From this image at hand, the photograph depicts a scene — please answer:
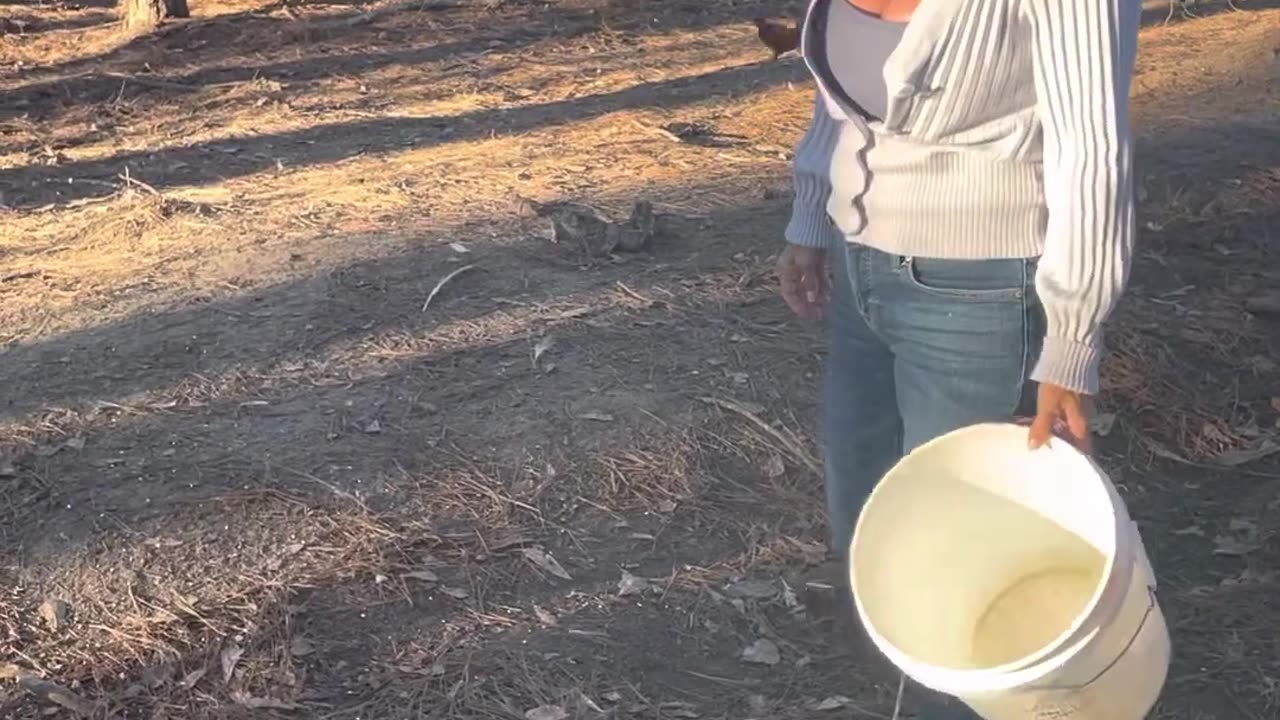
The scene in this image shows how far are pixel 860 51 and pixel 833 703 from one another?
139 centimetres

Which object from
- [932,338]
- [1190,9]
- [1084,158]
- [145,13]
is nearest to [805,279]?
[932,338]

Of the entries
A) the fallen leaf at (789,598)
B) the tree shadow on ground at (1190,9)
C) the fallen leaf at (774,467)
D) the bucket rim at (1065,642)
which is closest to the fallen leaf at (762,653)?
the fallen leaf at (789,598)

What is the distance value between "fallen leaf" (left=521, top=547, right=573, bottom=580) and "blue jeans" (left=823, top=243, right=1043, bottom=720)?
104 cm

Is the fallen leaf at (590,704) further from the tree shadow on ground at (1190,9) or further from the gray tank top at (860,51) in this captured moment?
the tree shadow on ground at (1190,9)

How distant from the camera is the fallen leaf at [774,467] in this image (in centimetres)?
358

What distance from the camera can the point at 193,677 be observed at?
9.50 ft

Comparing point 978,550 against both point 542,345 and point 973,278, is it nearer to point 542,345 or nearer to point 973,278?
point 973,278

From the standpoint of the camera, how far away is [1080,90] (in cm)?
176

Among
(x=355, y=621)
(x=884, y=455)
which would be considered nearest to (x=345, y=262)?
(x=355, y=621)

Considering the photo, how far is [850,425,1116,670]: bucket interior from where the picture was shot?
2031 millimetres

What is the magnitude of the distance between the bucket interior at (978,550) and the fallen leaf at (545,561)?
1.17 meters

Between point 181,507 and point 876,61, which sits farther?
point 181,507

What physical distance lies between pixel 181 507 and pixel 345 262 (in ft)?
4.73

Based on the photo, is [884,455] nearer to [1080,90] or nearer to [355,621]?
[1080,90]
